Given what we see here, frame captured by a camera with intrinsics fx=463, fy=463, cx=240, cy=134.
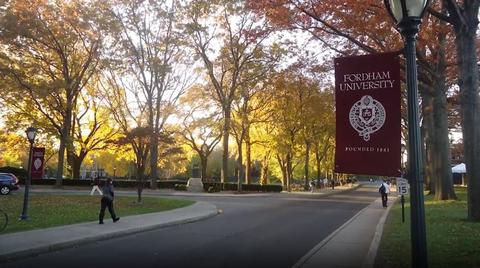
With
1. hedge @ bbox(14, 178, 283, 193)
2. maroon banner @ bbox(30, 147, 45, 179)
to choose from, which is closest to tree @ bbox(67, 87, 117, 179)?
hedge @ bbox(14, 178, 283, 193)

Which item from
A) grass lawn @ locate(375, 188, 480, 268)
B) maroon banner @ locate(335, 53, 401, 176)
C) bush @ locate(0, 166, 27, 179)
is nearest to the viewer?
maroon banner @ locate(335, 53, 401, 176)

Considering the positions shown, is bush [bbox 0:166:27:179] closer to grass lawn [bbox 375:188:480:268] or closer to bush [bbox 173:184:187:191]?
bush [bbox 173:184:187:191]

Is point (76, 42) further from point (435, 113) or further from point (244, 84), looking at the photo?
point (435, 113)

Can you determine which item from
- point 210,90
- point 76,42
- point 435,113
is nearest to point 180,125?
point 210,90

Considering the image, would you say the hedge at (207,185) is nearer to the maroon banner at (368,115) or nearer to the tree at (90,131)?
the tree at (90,131)

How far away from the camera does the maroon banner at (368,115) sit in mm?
5406

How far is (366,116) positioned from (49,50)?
4071 centimetres

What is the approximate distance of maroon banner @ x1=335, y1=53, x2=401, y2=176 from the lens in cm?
541

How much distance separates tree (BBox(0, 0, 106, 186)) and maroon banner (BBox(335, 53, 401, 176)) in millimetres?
34595

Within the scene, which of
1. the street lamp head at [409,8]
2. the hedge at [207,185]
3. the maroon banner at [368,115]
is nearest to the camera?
the street lamp head at [409,8]

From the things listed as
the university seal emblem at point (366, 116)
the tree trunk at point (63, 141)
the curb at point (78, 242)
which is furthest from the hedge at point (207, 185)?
the university seal emblem at point (366, 116)

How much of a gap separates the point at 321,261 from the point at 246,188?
123ft

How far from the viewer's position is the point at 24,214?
50.4 feet

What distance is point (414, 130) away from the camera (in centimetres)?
480
